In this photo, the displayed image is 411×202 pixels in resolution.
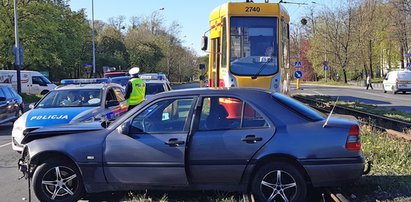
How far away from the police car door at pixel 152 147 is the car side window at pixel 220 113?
18 cm

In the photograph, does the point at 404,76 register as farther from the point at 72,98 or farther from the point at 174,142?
the point at 174,142

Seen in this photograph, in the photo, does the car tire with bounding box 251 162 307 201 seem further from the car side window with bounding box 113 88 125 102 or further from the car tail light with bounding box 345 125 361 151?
the car side window with bounding box 113 88 125 102

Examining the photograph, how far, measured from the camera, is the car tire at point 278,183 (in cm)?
568

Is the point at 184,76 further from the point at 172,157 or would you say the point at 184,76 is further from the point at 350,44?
the point at 172,157

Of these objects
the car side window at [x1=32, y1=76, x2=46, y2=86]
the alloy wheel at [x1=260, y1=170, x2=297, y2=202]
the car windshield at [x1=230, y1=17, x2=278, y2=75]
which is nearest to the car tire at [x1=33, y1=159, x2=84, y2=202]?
the alloy wheel at [x1=260, y1=170, x2=297, y2=202]

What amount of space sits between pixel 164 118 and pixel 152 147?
430 millimetres

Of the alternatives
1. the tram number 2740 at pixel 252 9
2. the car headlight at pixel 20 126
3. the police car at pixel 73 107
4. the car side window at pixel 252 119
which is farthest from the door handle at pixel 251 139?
the tram number 2740 at pixel 252 9

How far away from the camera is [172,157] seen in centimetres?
586

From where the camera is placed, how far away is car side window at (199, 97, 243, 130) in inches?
233

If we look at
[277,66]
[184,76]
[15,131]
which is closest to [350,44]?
[184,76]

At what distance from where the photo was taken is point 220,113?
237 inches

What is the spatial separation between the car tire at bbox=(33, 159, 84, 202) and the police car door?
19.9 inches

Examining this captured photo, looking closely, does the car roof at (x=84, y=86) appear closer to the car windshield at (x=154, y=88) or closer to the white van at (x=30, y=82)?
the car windshield at (x=154, y=88)

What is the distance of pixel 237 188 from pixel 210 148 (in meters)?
0.61
